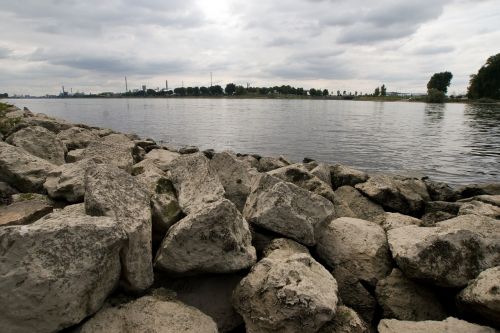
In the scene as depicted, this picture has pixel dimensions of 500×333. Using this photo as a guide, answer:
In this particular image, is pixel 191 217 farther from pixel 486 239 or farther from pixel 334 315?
pixel 486 239

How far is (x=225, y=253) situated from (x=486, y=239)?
409 centimetres

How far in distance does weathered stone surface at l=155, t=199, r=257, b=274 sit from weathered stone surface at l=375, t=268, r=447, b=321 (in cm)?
223

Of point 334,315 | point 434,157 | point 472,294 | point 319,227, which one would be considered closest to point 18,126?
point 319,227

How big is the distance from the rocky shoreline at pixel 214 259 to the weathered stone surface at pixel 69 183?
25 millimetres

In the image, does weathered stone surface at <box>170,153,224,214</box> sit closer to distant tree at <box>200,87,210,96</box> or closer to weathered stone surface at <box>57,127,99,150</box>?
weathered stone surface at <box>57,127,99,150</box>

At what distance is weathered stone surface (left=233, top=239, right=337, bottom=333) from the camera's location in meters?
4.41

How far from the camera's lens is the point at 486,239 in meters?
5.93

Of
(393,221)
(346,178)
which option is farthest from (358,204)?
(346,178)

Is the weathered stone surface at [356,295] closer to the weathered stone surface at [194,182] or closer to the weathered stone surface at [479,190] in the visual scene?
the weathered stone surface at [194,182]

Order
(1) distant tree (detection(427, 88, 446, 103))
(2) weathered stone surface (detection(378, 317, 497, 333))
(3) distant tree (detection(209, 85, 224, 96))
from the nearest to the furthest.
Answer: (2) weathered stone surface (detection(378, 317, 497, 333)), (1) distant tree (detection(427, 88, 446, 103)), (3) distant tree (detection(209, 85, 224, 96))

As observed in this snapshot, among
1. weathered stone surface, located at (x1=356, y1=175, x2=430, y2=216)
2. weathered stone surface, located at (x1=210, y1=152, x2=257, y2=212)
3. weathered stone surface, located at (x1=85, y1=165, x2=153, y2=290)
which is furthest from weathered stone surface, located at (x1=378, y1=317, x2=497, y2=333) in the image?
weathered stone surface, located at (x1=356, y1=175, x2=430, y2=216)

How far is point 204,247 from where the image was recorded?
5141mm

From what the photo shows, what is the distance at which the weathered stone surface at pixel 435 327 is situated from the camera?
15.1 feet

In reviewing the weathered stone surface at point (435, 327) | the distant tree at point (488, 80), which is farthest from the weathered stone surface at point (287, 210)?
the distant tree at point (488, 80)
